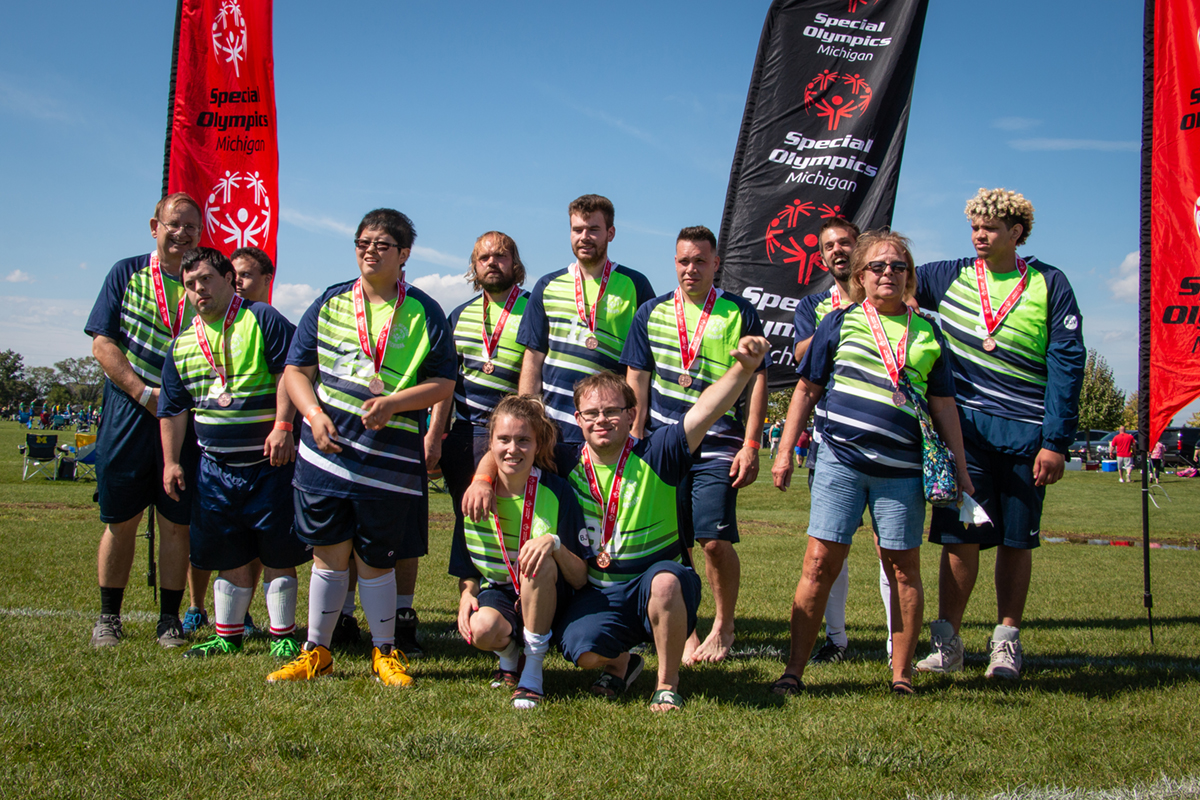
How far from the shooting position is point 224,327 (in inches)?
167

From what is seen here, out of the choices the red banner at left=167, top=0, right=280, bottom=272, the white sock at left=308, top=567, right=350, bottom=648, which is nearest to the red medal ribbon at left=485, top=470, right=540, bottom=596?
the white sock at left=308, top=567, right=350, bottom=648

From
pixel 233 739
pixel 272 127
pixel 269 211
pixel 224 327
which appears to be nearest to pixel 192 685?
pixel 233 739

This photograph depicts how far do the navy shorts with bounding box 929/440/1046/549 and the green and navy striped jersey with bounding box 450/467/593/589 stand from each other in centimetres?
190

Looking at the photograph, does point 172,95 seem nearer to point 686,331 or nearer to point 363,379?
point 363,379

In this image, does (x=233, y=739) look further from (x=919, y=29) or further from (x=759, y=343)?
(x=919, y=29)

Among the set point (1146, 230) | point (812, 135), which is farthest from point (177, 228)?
point (1146, 230)

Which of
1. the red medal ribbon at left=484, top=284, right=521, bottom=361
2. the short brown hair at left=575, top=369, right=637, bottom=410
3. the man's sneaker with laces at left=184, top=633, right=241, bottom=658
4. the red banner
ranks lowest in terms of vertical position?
the man's sneaker with laces at left=184, top=633, right=241, bottom=658

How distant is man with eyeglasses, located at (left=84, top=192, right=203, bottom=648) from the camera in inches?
173

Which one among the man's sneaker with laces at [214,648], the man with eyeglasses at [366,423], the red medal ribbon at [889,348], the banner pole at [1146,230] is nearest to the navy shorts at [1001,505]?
the red medal ribbon at [889,348]

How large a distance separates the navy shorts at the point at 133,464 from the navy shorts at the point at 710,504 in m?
2.80

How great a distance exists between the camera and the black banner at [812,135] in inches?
220

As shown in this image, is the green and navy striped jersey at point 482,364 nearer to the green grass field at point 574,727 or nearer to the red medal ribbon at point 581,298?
the red medal ribbon at point 581,298

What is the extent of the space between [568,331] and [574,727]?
2.23m

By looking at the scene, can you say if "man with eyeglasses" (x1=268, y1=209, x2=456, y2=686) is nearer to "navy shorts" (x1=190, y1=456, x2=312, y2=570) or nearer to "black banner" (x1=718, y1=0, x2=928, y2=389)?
"navy shorts" (x1=190, y1=456, x2=312, y2=570)
